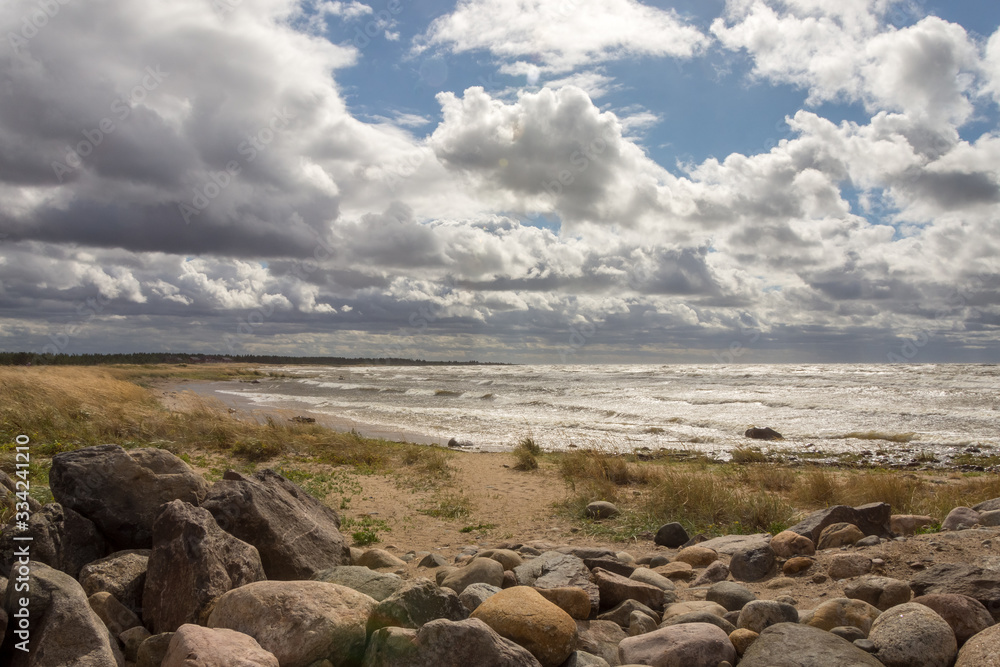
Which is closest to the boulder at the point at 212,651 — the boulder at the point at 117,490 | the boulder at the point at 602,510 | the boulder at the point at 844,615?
the boulder at the point at 117,490

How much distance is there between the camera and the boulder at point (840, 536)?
21.6 ft

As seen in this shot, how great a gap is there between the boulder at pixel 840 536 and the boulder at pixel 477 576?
3.81m

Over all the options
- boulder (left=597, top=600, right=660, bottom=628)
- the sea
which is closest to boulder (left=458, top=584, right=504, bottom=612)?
boulder (left=597, top=600, right=660, bottom=628)

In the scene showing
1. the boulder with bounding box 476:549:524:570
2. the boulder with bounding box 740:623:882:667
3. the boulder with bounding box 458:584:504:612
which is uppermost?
the boulder with bounding box 740:623:882:667

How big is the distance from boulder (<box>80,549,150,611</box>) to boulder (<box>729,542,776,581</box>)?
18.5 feet

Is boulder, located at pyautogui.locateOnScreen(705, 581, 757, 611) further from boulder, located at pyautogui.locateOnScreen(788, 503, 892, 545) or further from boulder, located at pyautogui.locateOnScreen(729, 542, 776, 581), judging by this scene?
boulder, located at pyautogui.locateOnScreen(788, 503, 892, 545)

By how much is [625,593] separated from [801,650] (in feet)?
5.69

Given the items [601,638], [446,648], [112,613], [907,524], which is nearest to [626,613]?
[601,638]

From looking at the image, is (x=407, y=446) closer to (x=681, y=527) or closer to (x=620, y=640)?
(x=681, y=527)

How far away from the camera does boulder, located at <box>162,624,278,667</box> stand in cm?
331

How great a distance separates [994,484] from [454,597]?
35.3 feet

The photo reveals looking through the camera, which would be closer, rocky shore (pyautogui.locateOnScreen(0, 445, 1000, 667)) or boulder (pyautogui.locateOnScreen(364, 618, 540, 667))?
boulder (pyautogui.locateOnScreen(364, 618, 540, 667))

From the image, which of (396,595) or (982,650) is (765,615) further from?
(396,595)

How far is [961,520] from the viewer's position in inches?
279
